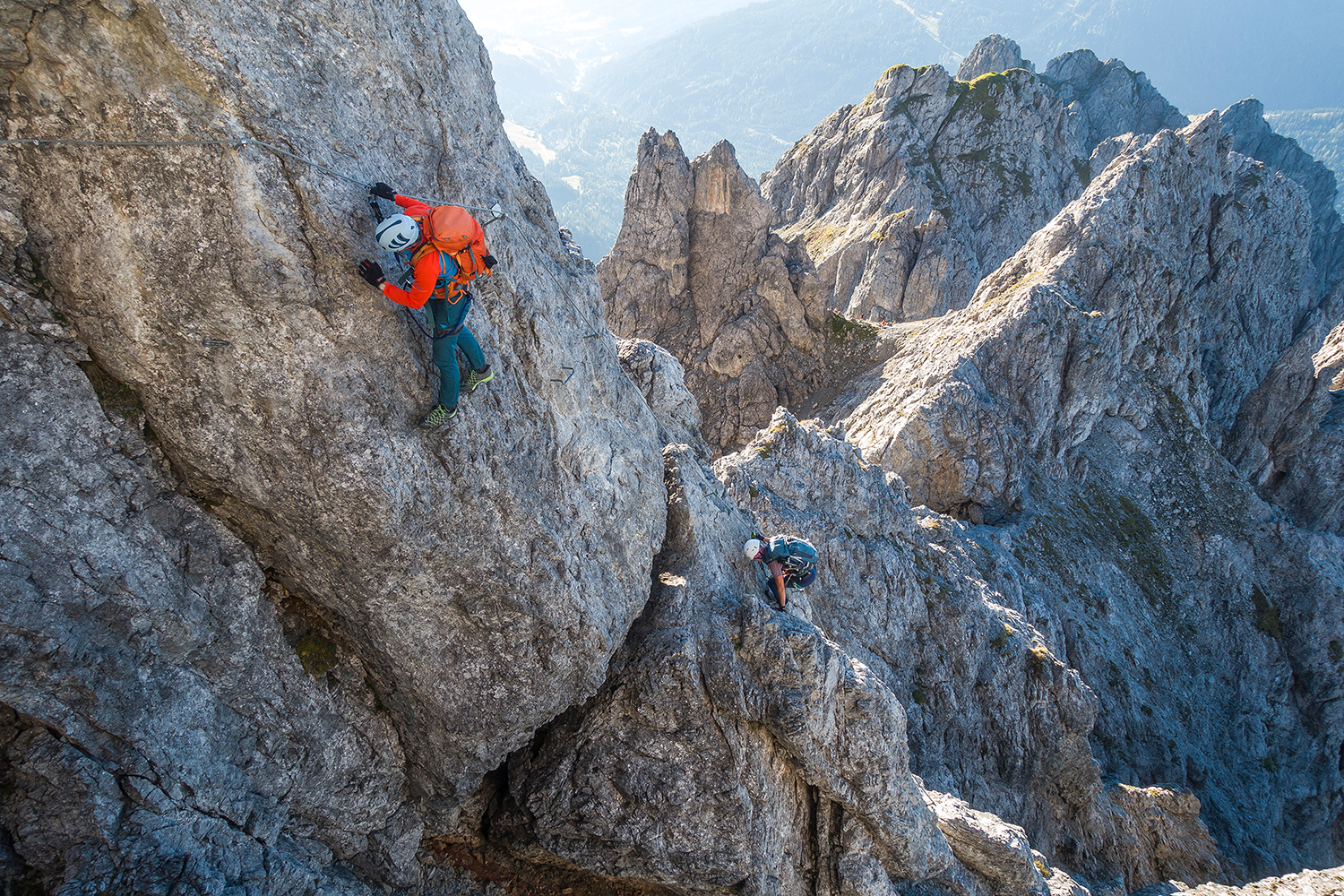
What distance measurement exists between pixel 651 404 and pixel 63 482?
14000mm

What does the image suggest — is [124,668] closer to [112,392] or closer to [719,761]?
[112,392]

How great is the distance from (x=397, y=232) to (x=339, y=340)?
1671 mm

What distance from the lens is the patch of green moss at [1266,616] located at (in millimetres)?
42625

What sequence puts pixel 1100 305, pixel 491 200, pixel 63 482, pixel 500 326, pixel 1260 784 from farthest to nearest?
1. pixel 1100 305
2. pixel 1260 784
3. pixel 491 200
4. pixel 500 326
5. pixel 63 482

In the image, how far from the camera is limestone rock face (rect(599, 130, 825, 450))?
188 ft

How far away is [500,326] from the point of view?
1051cm

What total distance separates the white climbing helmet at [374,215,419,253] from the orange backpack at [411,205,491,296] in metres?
0.25

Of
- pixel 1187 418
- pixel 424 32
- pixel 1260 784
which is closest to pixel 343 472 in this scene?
pixel 424 32

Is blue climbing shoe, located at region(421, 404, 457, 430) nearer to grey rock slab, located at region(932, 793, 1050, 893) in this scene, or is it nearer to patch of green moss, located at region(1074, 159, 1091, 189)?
grey rock slab, located at region(932, 793, 1050, 893)

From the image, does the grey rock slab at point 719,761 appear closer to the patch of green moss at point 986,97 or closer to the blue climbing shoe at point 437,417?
the blue climbing shoe at point 437,417

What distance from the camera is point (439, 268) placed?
8289mm

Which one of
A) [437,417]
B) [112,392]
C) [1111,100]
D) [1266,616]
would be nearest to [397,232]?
[437,417]

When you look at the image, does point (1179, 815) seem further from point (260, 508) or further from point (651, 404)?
point (260, 508)

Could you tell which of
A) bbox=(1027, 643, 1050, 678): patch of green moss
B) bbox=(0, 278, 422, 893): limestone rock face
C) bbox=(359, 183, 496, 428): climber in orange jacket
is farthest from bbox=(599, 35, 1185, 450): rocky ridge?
bbox=(0, 278, 422, 893): limestone rock face
